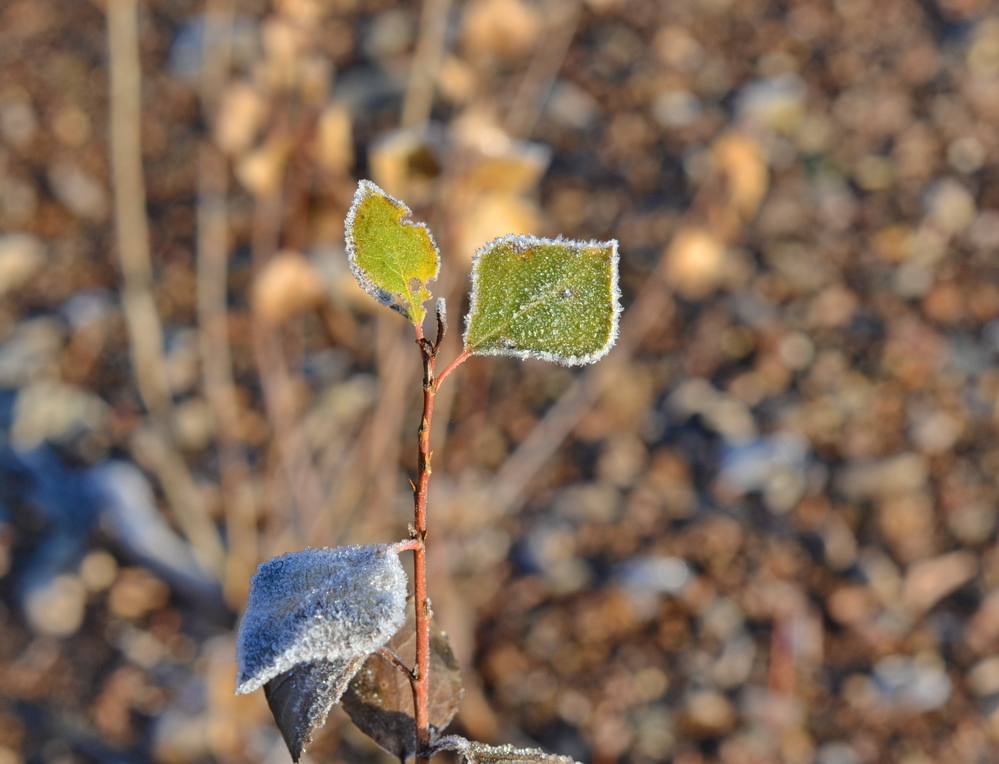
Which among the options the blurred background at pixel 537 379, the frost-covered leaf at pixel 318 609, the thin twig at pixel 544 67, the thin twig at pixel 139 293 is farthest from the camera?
the thin twig at pixel 544 67

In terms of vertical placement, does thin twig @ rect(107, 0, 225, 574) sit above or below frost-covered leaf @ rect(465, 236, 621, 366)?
below

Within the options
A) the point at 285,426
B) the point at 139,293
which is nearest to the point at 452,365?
the point at 285,426

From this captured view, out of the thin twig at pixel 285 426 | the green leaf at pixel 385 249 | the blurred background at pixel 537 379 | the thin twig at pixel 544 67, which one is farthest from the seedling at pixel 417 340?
the thin twig at pixel 544 67

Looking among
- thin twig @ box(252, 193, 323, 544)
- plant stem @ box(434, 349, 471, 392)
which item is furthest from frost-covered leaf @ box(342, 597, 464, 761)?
thin twig @ box(252, 193, 323, 544)

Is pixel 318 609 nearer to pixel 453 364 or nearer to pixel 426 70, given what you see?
pixel 453 364

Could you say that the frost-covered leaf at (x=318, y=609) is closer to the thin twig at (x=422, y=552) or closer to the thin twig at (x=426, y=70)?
the thin twig at (x=422, y=552)

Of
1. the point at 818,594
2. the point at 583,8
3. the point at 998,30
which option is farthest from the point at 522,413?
the point at 998,30

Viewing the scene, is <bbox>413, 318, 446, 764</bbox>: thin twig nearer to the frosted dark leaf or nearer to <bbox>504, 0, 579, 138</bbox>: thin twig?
the frosted dark leaf
